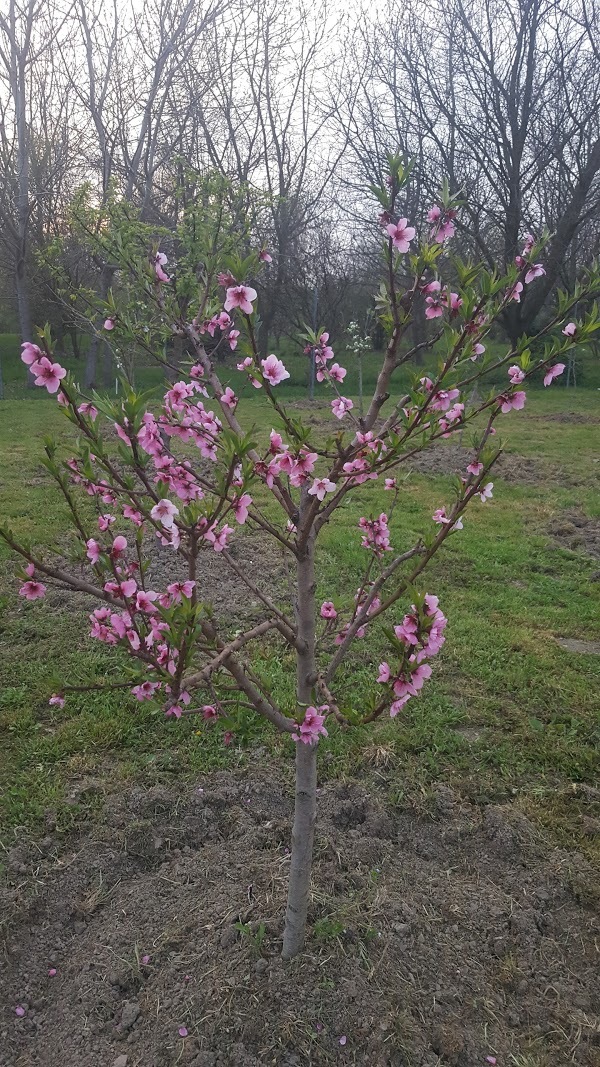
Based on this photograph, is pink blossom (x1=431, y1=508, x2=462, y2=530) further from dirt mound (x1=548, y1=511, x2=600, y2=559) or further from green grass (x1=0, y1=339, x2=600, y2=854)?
dirt mound (x1=548, y1=511, x2=600, y2=559)

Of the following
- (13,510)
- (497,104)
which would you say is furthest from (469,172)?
(13,510)

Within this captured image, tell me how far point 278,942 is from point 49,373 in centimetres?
204

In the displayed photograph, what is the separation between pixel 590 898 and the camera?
8.04ft

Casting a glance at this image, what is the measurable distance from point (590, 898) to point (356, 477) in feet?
6.45

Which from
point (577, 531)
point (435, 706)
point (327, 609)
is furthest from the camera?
point (577, 531)

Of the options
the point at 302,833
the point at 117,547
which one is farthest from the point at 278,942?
the point at 117,547

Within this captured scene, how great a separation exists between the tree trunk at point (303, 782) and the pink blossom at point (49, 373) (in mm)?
755

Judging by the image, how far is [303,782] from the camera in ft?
6.68

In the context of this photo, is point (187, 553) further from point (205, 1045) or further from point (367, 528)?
point (205, 1045)

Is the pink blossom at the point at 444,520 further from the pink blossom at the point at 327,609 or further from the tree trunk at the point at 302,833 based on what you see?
the tree trunk at the point at 302,833

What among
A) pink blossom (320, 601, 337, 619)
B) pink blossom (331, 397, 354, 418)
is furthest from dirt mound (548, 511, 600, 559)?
pink blossom (331, 397, 354, 418)

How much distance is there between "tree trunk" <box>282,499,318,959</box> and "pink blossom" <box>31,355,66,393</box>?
75 cm

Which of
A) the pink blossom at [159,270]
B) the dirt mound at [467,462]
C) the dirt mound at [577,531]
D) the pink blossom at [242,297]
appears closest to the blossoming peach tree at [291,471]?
the pink blossom at [242,297]

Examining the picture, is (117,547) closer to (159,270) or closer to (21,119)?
(159,270)
